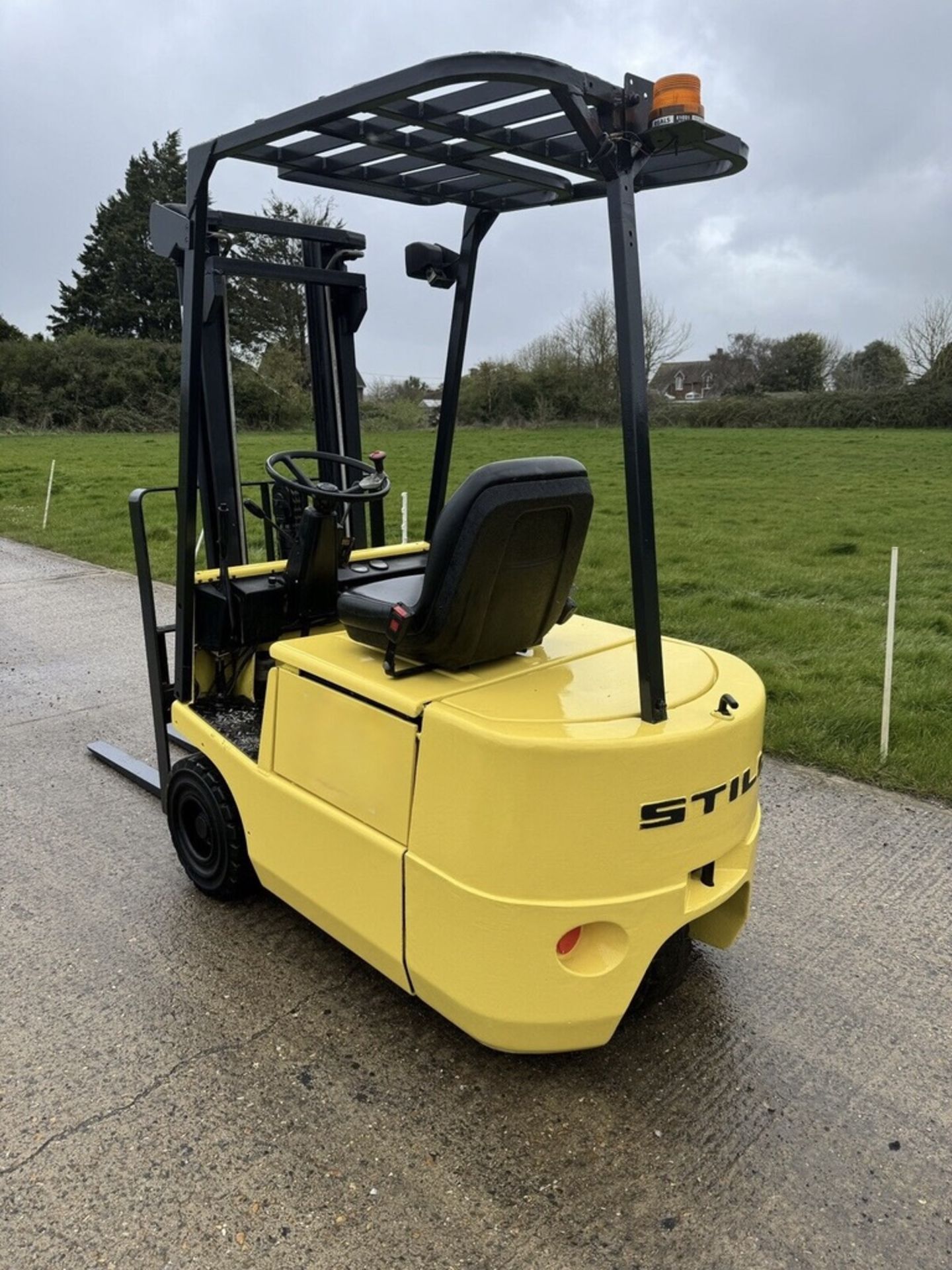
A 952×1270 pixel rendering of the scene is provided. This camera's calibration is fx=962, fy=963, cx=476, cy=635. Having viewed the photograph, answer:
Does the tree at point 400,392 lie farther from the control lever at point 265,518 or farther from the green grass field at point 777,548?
the control lever at point 265,518

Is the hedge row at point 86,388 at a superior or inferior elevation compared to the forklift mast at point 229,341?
superior

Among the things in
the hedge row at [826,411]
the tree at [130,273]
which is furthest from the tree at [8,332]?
the hedge row at [826,411]

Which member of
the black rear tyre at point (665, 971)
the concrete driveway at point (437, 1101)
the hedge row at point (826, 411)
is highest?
the hedge row at point (826, 411)

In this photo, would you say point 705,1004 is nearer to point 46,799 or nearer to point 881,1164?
point 881,1164

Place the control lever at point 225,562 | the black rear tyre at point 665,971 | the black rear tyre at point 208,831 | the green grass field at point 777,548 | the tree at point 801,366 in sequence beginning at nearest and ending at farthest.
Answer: the black rear tyre at point 665,971 → the black rear tyre at point 208,831 → the control lever at point 225,562 → the green grass field at point 777,548 → the tree at point 801,366

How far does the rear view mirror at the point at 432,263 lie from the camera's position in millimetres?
3787

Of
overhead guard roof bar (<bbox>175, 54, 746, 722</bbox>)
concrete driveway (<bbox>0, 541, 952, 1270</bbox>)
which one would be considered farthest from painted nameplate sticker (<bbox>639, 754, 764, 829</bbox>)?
concrete driveway (<bbox>0, 541, 952, 1270</bbox>)

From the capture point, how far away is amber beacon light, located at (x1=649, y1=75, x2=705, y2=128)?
2092 millimetres

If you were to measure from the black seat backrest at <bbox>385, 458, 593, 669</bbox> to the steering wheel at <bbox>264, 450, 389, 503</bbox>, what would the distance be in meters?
0.90

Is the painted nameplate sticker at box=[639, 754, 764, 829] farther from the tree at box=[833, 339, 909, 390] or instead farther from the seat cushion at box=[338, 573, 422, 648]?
the tree at box=[833, 339, 909, 390]

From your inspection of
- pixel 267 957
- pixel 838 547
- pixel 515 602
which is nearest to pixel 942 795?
pixel 515 602

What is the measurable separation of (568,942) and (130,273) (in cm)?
4481

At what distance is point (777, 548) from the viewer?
11047 millimetres

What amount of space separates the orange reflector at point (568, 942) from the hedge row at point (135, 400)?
29.6 metres
